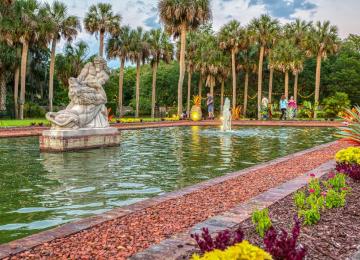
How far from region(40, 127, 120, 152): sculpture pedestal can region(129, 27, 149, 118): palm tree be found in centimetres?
3081

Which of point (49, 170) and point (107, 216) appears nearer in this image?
point (107, 216)

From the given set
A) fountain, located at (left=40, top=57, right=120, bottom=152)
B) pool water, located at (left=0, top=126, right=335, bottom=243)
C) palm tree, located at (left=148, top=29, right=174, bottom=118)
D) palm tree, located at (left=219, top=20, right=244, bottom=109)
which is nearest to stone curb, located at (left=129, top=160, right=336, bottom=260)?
pool water, located at (left=0, top=126, right=335, bottom=243)

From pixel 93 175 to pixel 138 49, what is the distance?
38.2 metres

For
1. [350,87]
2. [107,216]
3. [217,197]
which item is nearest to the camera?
[107,216]

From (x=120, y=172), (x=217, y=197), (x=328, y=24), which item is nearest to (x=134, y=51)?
(x=328, y=24)

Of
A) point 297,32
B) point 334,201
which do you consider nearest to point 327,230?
point 334,201

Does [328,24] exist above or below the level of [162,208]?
above

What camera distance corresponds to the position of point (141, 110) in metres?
56.4

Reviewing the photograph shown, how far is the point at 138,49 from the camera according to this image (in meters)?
45.9

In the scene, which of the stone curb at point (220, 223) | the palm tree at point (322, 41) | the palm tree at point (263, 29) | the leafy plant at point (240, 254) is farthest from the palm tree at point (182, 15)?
the leafy plant at point (240, 254)

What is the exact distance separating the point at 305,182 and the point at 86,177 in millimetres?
4273

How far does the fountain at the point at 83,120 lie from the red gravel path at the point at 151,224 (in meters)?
6.70

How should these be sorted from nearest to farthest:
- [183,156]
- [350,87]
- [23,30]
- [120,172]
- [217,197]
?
1. [217,197]
2. [120,172]
3. [183,156]
4. [23,30]
5. [350,87]

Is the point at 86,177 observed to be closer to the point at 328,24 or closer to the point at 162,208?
the point at 162,208
